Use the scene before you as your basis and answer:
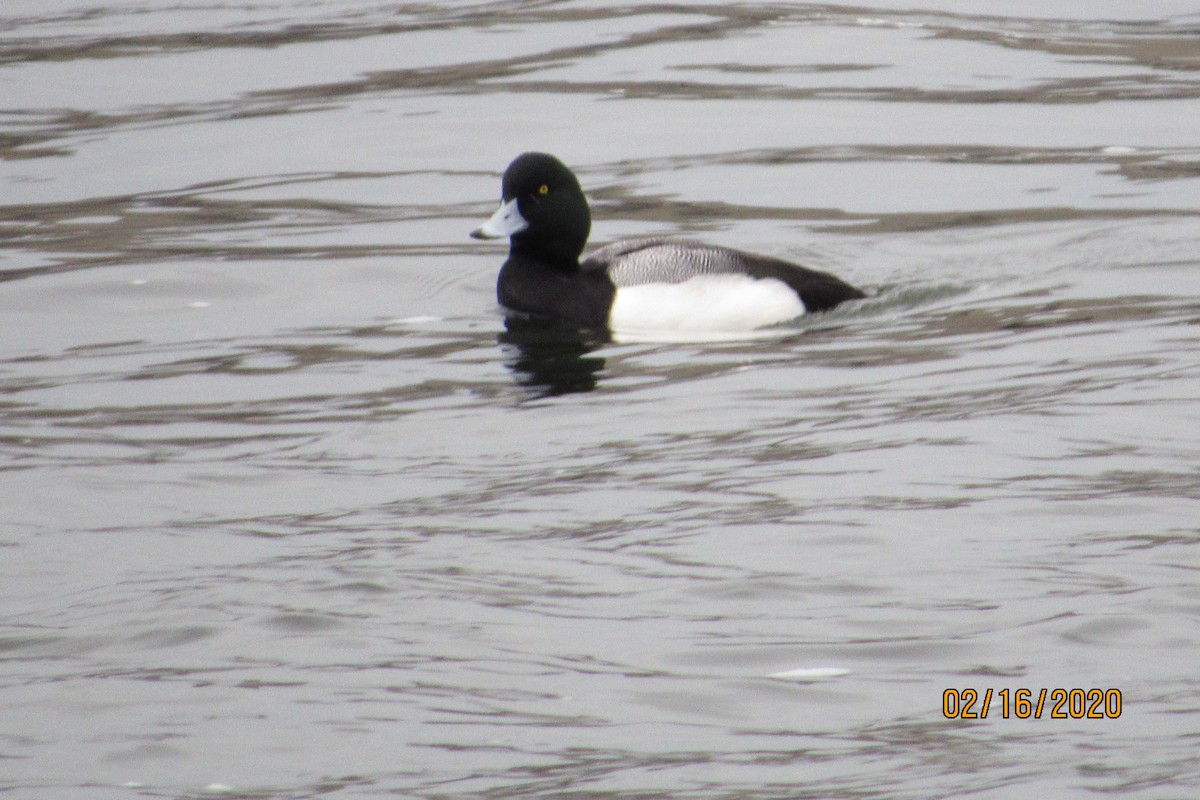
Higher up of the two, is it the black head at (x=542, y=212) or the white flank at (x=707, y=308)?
the black head at (x=542, y=212)

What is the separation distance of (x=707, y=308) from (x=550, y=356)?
2.81ft

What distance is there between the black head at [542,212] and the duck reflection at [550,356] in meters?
0.42

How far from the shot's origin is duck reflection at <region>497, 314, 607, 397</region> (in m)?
8.36

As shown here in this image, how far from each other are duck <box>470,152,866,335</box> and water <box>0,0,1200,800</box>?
227 millimetres

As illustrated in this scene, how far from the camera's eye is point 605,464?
6.89 metres

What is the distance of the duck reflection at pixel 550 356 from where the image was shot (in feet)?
27.4

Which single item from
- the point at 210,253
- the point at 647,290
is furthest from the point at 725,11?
the point at 647,290

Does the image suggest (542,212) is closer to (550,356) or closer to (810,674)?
(550,356)
